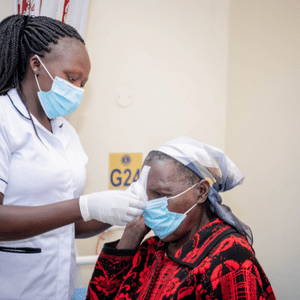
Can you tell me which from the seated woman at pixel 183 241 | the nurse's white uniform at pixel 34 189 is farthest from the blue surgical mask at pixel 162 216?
the nurse's white uniform at pixel 34 189

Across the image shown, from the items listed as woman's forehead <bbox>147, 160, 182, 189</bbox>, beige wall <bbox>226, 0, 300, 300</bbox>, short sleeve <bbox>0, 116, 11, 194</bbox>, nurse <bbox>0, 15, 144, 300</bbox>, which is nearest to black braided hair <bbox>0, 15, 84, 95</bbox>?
nurse <bbox>0, 15, 144, 300</bbox>

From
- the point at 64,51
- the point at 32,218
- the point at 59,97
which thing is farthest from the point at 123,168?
the point at 32,218

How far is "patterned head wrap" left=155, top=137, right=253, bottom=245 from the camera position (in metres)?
1.13

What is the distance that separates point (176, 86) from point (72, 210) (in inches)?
57.4

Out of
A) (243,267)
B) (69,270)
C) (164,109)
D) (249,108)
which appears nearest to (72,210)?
(69,270)

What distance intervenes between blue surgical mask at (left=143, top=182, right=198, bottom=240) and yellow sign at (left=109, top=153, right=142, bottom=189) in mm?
1012

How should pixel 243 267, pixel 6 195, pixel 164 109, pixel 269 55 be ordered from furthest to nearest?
1. pixel 164 109
2. pixel 269 55
3. pixel 6 195
4. pixel 243 267

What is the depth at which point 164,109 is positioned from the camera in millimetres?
2213

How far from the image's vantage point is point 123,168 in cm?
216

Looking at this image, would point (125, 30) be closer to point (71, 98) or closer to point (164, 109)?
point (164, 109)

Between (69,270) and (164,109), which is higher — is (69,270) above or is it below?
below

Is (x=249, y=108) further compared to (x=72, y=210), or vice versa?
(x=249, y=108)

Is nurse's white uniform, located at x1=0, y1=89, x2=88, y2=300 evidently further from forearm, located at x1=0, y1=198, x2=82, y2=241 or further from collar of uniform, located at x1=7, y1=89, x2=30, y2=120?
forearm, located at x1=0, y1=198, x2=82, y2=241

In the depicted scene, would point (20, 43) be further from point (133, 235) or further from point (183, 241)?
point (183, 241)
